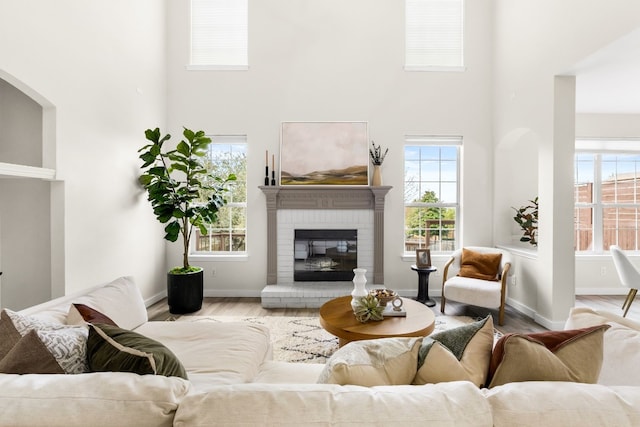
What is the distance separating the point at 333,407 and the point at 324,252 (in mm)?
3956

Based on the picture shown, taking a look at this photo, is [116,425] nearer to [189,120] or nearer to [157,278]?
[157,278]

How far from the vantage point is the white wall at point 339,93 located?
480cm

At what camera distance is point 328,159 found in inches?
188

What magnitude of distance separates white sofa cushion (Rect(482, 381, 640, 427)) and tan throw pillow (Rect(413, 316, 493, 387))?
140mm

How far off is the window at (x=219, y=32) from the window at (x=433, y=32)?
2.41 metres

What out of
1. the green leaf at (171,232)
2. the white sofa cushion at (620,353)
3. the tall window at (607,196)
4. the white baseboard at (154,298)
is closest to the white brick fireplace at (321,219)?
the green leaf at (171,232)

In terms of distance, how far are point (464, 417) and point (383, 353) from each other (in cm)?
31

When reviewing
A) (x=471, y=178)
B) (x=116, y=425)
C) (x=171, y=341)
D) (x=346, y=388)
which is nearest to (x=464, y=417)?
(x=346, y=388)

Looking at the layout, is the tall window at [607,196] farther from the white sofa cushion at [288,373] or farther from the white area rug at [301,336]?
the white sofa cushion at [288,373]

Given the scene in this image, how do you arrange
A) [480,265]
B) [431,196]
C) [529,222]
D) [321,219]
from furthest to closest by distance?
[431,196], [321,219], [529,222], [480,265]

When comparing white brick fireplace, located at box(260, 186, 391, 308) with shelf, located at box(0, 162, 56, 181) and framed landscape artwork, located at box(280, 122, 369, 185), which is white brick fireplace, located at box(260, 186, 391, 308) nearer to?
framed landscape artwork, located at box(280, 122, 369, 185)

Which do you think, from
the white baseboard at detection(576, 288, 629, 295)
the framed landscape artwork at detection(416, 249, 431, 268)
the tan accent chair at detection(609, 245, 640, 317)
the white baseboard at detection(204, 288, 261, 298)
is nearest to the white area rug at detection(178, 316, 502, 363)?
the framed landscape artwork at detection(416, 249, 431, 268)

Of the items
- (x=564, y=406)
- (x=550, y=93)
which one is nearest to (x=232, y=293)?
(x=564, y=406)

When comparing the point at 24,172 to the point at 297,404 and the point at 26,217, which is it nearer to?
the point at 26,217
